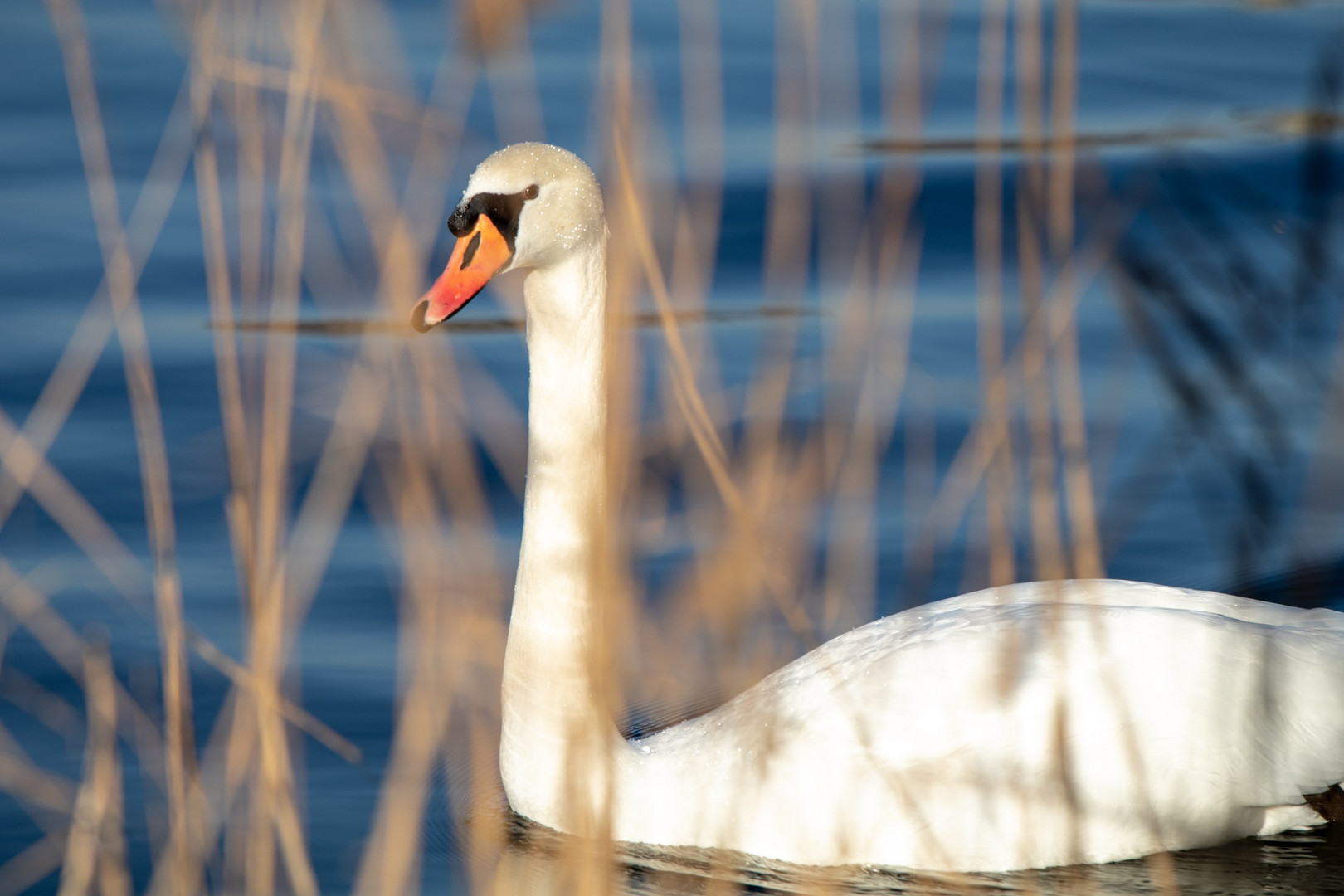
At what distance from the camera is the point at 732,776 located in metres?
4.06

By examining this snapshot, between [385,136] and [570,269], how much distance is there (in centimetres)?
232

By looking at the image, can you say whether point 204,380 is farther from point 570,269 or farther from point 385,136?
point 570,269

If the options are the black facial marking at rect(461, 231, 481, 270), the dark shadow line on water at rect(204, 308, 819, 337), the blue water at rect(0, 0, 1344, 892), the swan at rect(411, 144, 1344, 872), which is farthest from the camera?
the dark shadow line on water at rect(204, 308, 819, 337)

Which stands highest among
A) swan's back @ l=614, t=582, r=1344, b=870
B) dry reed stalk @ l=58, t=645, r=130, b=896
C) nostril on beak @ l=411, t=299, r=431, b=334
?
nostril on beak @ l=411, t=299, r=431, b=334

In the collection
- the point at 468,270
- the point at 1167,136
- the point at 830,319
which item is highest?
the point at 1167,136

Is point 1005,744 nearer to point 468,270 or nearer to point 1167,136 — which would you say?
point 468,270

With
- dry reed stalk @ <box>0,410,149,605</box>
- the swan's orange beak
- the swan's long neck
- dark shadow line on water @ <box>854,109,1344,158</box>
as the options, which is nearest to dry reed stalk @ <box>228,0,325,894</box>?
the swan's orange beak

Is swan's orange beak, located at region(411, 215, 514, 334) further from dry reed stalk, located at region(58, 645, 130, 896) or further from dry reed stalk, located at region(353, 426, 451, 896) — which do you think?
dry reed stalk, located at region(58, 645, 130, 896)

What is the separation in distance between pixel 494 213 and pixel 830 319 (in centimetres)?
381

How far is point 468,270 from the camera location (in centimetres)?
379

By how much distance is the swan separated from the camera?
397 cm


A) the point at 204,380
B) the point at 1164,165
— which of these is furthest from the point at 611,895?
the point at 1164,165

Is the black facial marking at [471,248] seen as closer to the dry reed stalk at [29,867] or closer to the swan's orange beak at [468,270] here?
the swan's orange beak at [468,270]

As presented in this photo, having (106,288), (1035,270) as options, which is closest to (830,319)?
(106,288)
